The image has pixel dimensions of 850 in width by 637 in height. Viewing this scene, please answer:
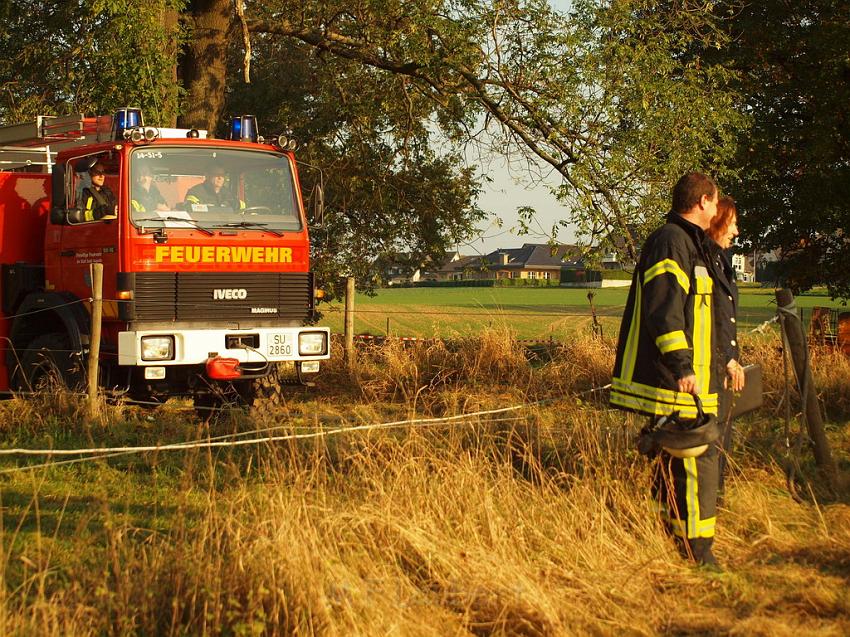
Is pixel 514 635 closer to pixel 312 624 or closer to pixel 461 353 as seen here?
pixel 312 624

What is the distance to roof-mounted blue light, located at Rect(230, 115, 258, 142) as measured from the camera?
1108cm

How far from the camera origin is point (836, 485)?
287 inches

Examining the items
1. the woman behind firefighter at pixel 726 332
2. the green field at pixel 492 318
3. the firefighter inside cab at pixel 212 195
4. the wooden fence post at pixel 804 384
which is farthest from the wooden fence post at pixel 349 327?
the woman behind firefighter at pixel 726 332

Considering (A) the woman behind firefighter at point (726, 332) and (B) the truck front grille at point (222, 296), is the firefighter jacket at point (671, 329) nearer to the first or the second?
(A) the woman behind firefighter at point (726, 332)

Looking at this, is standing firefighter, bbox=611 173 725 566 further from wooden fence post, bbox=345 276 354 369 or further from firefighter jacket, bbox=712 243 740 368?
wooden fence post, bbox=345 276 354 369

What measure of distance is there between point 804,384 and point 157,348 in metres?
5.53

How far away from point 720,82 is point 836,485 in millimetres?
11519

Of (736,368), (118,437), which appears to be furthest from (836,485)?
(118,437)

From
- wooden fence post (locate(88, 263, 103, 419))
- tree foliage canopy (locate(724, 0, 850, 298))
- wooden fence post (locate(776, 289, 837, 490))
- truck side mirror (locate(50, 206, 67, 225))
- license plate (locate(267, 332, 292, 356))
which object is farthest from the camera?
tree foliage canopy (locate(724, 0, 850, 298))

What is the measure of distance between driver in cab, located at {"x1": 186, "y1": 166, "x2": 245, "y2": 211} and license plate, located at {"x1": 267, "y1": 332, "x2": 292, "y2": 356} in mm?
1265

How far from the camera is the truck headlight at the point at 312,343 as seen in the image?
1077 centimetres

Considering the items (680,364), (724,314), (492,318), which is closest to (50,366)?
(492,318)

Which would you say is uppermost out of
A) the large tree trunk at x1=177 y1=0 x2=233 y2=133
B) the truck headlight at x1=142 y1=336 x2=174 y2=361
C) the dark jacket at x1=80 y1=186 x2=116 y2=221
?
the large tree trunk at x1=177 y1=0 x2=233 y2=133

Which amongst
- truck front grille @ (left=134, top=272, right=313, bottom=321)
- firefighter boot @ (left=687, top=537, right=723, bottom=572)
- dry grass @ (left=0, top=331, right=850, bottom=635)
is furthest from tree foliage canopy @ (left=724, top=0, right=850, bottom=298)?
firefighter boot @ (left=687, top=537, right=723, bottom=572)
